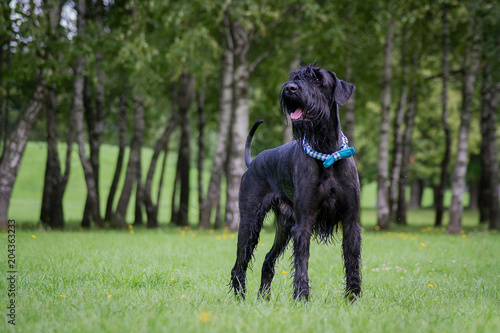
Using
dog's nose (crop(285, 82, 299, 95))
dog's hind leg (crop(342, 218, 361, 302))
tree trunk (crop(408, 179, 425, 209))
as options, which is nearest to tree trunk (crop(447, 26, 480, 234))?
dog's hind leg (crop(342, 218, 361, 302))

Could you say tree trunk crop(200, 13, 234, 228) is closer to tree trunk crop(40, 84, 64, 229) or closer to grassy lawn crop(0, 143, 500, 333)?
tree trunk crop(40, 84, 64, 229)

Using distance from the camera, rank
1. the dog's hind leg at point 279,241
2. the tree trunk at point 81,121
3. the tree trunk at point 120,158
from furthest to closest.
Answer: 1. the tree trunk at point 120,158
2. the tree trunk at point 81,121
3. the dog's hind leg at point 279,241

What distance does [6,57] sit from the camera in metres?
12.5

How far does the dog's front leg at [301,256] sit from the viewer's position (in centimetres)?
387

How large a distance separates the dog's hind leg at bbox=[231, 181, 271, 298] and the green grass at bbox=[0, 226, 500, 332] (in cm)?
21

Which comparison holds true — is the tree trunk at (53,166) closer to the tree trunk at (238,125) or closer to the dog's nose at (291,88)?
the tree trunk at (238,125)

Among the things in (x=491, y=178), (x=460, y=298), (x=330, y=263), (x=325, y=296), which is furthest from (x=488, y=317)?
(x=491, y=178)

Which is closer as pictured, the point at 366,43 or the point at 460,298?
the point at 460,298

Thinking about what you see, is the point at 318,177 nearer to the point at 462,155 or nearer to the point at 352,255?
the point at 352,255

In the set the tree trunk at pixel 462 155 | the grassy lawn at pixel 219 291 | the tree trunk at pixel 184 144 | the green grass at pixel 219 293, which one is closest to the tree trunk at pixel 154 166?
the tree trunk at pixel 184 144

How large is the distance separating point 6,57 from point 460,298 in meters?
12.7

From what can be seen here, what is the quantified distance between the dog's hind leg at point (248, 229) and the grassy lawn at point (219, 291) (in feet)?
0.81

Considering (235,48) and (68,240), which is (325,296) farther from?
(235,48)

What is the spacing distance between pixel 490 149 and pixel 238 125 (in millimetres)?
8647
